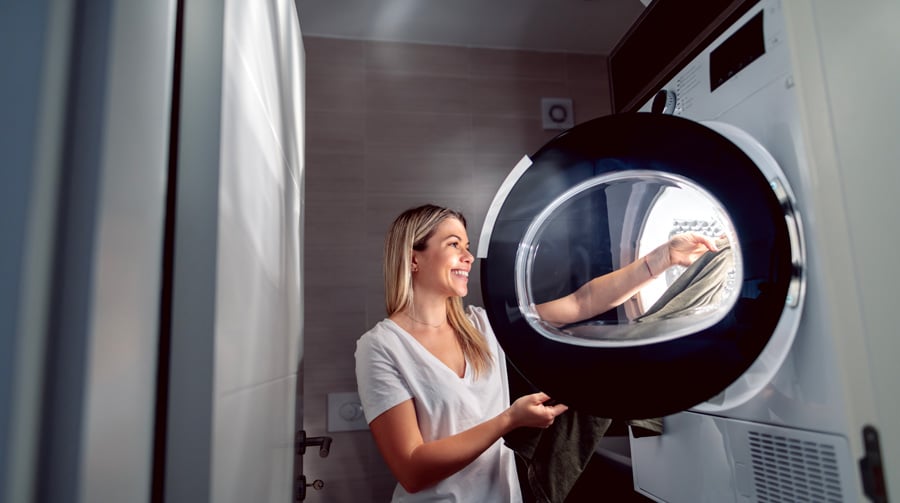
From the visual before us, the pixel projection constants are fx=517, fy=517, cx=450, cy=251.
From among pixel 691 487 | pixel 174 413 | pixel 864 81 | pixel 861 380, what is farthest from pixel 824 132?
pixel 174 413

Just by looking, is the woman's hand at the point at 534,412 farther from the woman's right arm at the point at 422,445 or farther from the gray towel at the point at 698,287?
the gray towel at the point at 698,287

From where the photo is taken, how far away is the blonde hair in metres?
1.64

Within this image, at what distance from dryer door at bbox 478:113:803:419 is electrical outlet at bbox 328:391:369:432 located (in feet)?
3.63

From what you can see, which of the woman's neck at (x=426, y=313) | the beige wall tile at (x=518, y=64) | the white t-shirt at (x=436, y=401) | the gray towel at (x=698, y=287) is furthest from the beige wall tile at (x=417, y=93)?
the gray towel at (x=698, y=287)

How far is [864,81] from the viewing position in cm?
59

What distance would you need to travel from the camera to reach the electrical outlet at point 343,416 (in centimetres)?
185

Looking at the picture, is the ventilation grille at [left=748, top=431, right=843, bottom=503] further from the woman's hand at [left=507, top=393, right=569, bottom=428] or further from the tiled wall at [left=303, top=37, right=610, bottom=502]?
the tiled wall at [left=303, top=37, right=610, bottom=502]

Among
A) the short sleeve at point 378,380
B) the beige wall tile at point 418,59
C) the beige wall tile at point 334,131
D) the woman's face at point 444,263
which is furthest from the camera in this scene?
the beige wall tile at point 418,59

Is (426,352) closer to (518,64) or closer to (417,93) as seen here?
(417,93)

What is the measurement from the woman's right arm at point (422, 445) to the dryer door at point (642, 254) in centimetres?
34

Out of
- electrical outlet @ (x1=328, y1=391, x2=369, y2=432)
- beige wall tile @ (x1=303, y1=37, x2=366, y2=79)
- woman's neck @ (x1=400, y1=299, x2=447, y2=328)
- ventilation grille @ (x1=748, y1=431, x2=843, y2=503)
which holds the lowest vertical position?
electrical outlet @ (x1=328, y1=391, x2=369, y2=432)

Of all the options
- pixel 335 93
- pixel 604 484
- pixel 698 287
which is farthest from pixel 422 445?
pixel 335 93

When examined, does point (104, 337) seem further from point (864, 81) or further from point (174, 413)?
point (864, 81)

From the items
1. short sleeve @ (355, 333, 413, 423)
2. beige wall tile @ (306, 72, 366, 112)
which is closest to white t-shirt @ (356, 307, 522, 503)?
short sleeve @ (355, 333, 413, 423)
